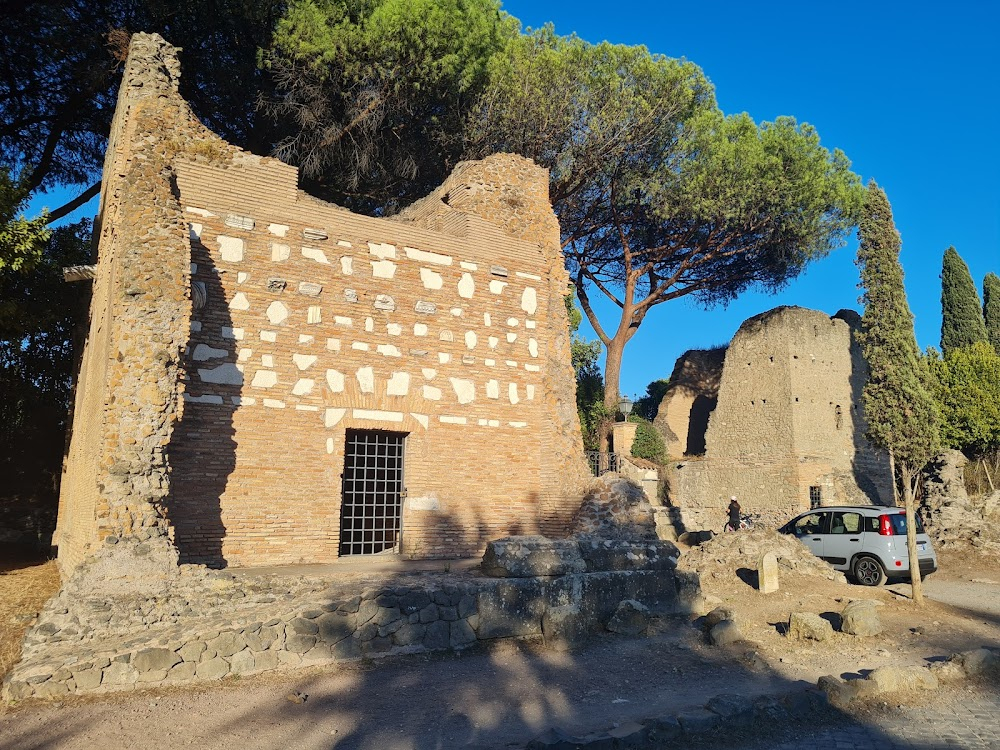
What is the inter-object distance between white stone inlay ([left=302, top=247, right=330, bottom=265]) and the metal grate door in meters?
2.38

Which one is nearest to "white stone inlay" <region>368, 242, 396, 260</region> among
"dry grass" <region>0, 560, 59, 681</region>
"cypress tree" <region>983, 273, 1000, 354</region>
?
"dry grass" <region>0, 560, 59, 681</region>

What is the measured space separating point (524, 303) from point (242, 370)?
4624 mm

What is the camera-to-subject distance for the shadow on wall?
8.62 m

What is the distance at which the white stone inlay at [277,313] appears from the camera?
378 inches

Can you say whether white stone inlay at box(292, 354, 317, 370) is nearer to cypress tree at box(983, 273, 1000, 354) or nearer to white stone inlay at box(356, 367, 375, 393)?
white stone inlay at box(356, 367, 375, 393)

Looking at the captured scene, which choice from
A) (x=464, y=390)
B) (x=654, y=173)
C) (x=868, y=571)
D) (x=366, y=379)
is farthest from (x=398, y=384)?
(x=654, y=173)

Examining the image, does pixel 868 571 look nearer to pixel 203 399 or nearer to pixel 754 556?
pixel 754 556

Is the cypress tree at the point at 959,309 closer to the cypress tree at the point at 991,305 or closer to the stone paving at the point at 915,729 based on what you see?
the cypress tree at the point at 991,305

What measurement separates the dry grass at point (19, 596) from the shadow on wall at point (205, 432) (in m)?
1.62

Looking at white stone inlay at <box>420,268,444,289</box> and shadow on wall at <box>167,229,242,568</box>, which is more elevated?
white stone inlay at <box>420,268,444,289</box>

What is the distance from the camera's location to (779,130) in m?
23.9

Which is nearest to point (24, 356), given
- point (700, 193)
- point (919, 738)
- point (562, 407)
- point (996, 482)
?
point (562, 407)

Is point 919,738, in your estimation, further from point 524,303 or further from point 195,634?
point 524,303

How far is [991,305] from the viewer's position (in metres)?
33.6
